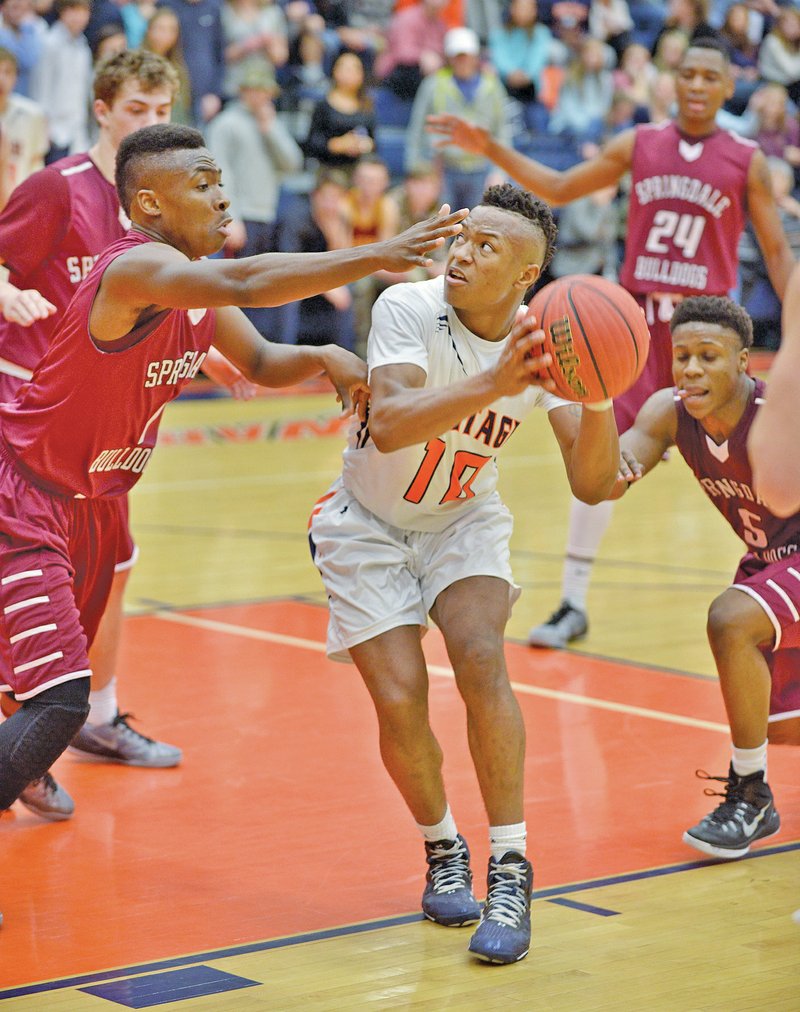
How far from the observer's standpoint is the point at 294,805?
495 cm

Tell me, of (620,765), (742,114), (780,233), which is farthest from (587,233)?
(620,765)

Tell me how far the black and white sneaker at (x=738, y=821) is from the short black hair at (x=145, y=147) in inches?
88.4

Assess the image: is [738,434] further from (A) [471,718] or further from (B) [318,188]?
(B) [318,188]

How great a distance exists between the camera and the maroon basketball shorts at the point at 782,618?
14.9 ft

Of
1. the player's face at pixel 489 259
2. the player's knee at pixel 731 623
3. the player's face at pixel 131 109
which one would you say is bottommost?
the player's knee at pixel 731 623

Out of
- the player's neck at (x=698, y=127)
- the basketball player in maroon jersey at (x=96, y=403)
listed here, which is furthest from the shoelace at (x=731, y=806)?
the player's neck at (x=698, y=127)

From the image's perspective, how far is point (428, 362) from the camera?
4.04 m

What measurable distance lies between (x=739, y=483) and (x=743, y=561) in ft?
0.85

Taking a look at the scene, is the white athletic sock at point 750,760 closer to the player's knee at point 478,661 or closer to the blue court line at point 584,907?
the blue court line at point 584,907

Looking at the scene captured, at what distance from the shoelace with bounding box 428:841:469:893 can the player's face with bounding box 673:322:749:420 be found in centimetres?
150

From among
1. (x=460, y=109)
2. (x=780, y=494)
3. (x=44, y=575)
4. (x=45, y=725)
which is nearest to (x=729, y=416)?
(x=44, y=575)

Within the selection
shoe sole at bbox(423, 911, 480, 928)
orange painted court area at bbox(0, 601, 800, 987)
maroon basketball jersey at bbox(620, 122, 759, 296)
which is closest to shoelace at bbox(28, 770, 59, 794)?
orange painted court area at bbox(0, 601, 800, 987)

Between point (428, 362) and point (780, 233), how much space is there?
3.12m

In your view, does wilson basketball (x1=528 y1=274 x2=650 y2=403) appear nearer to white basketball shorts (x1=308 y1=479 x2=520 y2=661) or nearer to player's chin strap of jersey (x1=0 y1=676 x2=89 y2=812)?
white basketball shorts (x1=308 y1=479 x2=520 y2=661)
